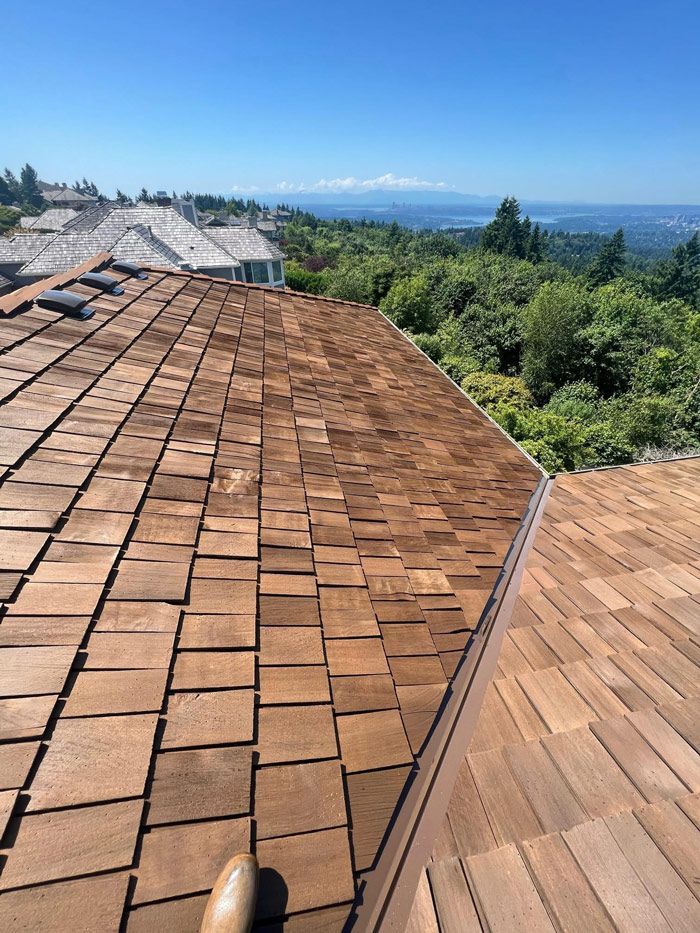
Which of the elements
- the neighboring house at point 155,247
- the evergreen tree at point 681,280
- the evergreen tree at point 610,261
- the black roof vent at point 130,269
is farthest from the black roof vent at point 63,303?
the evergreen tree at point 610,261

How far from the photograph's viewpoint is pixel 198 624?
2055 mm

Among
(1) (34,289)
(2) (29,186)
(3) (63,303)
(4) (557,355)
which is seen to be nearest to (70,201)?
(2) (29,186)

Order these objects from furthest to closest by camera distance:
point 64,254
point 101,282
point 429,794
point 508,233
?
point 508,233 → point 64,254 → point 101,282 → point 429,794

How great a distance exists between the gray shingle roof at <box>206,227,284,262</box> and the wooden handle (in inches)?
1252

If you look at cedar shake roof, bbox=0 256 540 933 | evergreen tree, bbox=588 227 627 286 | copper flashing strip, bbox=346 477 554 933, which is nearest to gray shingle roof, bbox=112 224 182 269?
cedar shake roof, bbox=0 256 540 933

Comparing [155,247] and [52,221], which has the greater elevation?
[52,221]

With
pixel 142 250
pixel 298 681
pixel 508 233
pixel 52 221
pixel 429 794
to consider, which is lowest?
pixel 429 794

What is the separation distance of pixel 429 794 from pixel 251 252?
3258 cm

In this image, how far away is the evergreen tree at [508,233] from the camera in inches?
3243

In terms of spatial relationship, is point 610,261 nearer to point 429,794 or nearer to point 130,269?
point 130,269

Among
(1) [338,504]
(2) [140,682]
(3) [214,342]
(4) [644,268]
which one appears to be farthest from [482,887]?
(4) [644,268]

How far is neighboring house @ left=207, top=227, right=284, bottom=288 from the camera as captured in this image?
2859 cm

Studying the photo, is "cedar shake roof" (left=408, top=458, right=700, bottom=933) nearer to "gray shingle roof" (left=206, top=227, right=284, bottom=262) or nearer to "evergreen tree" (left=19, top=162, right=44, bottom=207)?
"gray shingle roof" (left=206, top=227, right=284, bottom=262)

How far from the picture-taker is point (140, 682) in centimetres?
175
